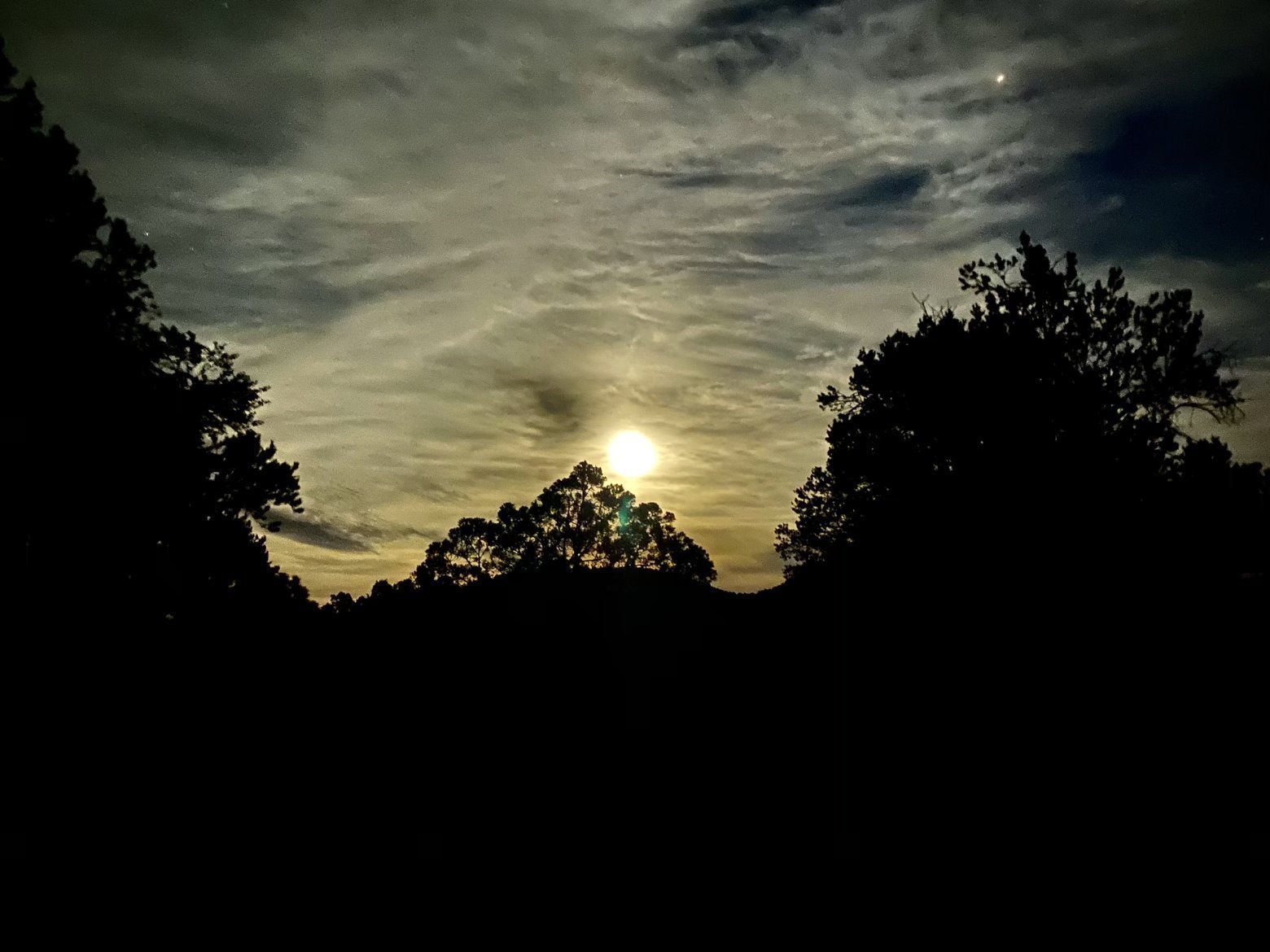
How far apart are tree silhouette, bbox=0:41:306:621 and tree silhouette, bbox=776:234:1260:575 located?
1923cm

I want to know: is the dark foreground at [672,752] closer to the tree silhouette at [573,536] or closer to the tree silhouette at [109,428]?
the tree silhouette at [109,428]

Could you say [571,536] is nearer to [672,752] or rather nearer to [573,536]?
[573,536]

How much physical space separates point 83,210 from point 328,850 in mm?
18371

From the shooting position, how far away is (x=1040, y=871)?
622 cm

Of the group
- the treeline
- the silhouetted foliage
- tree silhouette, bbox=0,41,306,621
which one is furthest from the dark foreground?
the silhouetted foliage

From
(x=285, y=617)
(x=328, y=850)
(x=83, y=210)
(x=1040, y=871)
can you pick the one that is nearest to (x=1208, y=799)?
(x=1040, y=871)

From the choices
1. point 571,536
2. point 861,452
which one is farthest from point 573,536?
point 861,452

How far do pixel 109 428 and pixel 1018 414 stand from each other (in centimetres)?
2799

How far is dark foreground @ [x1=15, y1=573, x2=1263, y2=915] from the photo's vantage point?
6836 millimetres

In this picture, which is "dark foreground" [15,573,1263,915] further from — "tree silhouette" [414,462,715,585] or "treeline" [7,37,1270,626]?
"tree silhouette" [414,462,715,585]

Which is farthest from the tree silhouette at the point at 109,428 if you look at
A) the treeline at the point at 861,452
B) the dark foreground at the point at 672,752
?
the dark foreground at the point at 672,752

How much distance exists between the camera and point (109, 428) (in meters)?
16.4

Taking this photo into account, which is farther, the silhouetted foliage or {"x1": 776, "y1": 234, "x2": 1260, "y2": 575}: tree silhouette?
the silhouetted foliage

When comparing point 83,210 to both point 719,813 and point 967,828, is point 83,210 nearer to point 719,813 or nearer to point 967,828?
point 719,813
